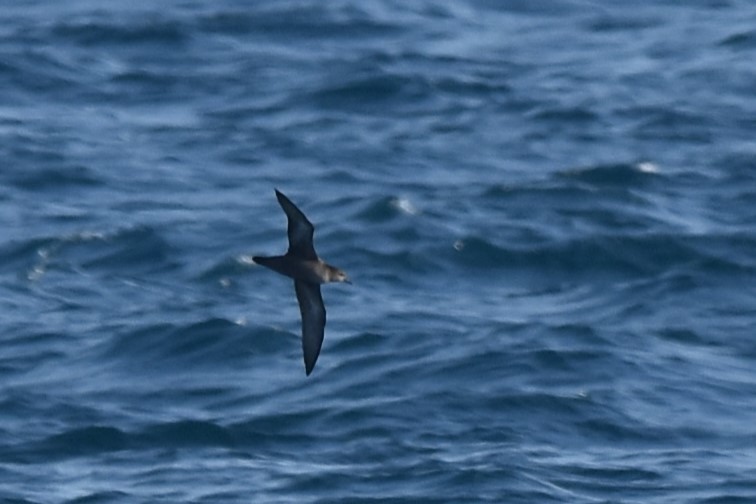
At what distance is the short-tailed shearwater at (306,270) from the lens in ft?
46.1

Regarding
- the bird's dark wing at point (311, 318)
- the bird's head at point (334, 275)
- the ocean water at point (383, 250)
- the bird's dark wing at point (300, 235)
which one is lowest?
the ocean water at point (383, 250)

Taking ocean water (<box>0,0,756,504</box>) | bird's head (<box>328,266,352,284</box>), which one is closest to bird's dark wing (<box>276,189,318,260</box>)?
bird's head (<box>328,266,352,284</box>)

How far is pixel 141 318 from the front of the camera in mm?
22031

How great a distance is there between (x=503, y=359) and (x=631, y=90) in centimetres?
937

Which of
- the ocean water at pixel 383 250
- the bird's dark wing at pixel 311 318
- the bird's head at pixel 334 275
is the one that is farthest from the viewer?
the ocean water at pixel 383 250

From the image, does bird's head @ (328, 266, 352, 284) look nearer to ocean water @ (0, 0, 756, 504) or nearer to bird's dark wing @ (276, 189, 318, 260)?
bird's dark wing @ (276, 189, 318, 260)

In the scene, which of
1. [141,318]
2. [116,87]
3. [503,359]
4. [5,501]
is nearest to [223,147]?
[116,87]

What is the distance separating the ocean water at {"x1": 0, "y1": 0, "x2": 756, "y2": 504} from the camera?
756 inches

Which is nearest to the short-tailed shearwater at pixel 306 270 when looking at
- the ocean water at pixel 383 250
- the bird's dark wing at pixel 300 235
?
the bird's dark wing at pixel 300 235

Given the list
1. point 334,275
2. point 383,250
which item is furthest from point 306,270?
point 383,250

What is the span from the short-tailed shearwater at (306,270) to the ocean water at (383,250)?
3480 millimetres

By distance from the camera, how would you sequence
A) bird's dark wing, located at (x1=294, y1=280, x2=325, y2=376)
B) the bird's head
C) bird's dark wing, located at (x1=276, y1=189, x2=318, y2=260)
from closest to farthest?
bird's dark wing, located at (x1=276, y1=189, x2=318, y2=260) → the bird's head → bird's dark wing, located at (x1=294, y1=280, x2=325, y2=376)

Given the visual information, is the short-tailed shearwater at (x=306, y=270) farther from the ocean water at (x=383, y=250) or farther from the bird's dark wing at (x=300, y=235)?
the ocean water at (x=383, y=250)

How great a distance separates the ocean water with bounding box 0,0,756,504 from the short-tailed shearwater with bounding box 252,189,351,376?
3480 millimetres
